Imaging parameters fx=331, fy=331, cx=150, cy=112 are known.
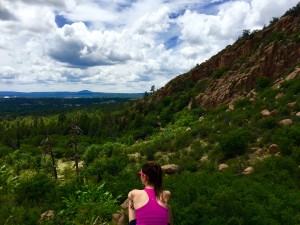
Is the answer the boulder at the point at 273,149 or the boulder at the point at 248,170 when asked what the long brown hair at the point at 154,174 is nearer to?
the boulder at the point at 248,170

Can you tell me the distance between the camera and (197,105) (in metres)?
55.5

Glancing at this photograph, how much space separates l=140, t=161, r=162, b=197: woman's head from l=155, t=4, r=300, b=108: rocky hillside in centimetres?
4247

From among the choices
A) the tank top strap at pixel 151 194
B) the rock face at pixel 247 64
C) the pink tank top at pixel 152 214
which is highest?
the rock face at pixel 247 64

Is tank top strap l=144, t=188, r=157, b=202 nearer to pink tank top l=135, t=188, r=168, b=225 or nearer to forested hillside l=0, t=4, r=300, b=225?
pink tank top l=135, t=188, r=168, b=225

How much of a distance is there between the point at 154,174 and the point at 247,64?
50.9 metres

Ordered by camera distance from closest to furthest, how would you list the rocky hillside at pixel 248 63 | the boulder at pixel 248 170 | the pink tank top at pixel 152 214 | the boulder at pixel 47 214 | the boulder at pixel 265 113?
1. the pink tank top at pixel 152 214
2. the boulder at pixel 47 214
3. the boulder at pixel 248 170
4. the boulder at pixel 265 113
5. the rocky hillside at pixel 248 63

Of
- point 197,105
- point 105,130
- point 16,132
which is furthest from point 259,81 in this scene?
point 16,132

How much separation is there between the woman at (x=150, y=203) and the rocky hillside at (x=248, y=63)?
42499 mm

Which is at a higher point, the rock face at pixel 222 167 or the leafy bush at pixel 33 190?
the rock face at pixel 222 167

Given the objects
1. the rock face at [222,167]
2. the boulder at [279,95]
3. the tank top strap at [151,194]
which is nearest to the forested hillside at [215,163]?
the boulder at [279,95]

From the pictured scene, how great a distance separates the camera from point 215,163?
2430cm

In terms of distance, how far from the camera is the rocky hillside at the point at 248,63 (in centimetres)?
4675

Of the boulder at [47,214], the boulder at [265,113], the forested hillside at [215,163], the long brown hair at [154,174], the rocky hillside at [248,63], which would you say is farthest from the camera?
the rocky hillside at [248,63]

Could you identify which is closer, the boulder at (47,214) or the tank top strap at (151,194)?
the tank top strap at (151,194)
